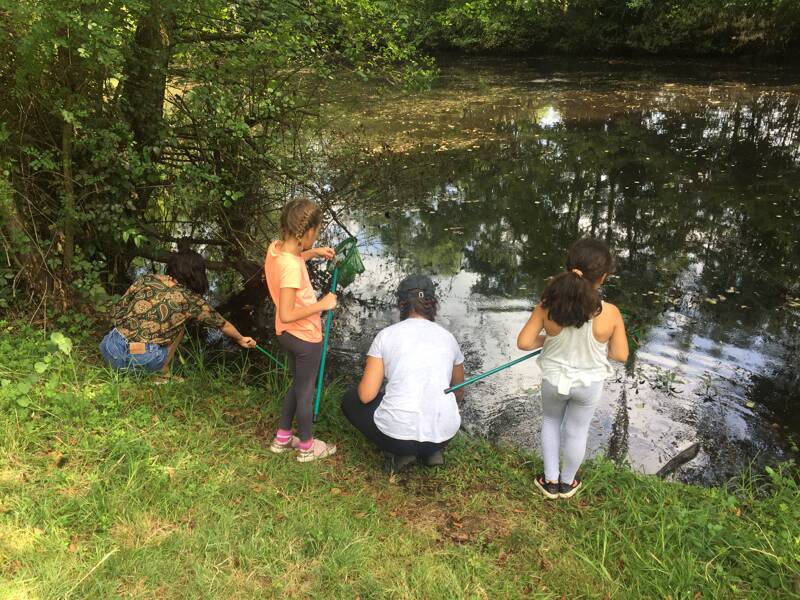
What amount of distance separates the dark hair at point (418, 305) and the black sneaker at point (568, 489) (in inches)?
44.5

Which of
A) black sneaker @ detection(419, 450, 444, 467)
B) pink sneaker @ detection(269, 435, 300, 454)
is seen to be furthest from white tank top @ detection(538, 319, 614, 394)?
pink sneaker @ detection(269, 435, 300, 454)

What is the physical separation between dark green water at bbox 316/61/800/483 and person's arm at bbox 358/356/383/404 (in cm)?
146

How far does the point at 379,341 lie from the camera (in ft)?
9.48

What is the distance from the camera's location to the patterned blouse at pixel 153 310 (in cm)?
372

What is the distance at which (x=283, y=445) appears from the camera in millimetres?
3297

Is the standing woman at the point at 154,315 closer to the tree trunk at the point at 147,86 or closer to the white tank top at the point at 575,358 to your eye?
the tree trunk at the point at 147,86

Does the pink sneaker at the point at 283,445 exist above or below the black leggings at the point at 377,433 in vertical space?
below

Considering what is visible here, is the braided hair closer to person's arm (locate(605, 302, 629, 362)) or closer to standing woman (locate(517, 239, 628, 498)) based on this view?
standing woman (locate(517, 239, 628, 498))

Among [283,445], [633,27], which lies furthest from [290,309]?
[633,27]

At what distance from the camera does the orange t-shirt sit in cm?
287

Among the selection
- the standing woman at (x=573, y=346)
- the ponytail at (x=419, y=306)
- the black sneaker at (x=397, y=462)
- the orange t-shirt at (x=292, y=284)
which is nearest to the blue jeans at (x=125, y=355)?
the orange t-shirt at (x=292, y=284)

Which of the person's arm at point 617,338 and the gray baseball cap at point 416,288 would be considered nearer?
the person's arm at point 617,338

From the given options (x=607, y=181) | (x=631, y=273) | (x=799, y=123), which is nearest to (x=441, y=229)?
(x=631, y=273)

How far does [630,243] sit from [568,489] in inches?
193
